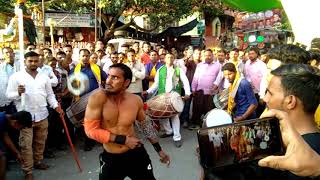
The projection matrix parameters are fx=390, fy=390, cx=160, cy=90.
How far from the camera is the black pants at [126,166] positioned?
3.72 metres

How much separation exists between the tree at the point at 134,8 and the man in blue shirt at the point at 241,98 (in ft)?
33.9

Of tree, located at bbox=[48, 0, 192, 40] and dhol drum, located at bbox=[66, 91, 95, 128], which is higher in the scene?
tree, located at bbox=[48, 0, 192, 40]

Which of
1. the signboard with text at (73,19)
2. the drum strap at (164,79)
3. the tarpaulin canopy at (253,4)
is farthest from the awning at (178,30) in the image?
the tarpaulin canopy at (253,4)

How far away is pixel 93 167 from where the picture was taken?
227 inches

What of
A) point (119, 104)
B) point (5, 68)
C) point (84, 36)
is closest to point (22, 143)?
point (5, 68)

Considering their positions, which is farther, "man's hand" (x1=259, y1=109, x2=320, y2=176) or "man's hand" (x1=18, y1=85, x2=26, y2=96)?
"man's hand" (x1=18, y1=85, x2=26, y2=96)

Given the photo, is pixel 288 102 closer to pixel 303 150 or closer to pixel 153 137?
pixel 303 150

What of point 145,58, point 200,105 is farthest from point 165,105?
point 145,58

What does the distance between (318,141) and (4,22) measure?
15.7 metres

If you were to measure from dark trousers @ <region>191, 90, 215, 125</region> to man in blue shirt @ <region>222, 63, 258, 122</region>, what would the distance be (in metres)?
2.56

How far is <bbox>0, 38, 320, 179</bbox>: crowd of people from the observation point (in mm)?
1719

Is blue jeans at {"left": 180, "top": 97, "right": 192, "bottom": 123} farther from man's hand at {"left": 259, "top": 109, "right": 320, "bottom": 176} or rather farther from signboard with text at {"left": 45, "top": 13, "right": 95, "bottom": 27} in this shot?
signboard with text at {"left": 45, "top": 13, "right": 95, "bottom": 27}

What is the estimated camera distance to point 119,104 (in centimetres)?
383

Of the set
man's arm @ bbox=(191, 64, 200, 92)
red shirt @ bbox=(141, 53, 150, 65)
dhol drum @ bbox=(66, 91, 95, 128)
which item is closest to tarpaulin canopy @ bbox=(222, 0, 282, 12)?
dhol drum @ bbox=(66, 91, 95, 128)
